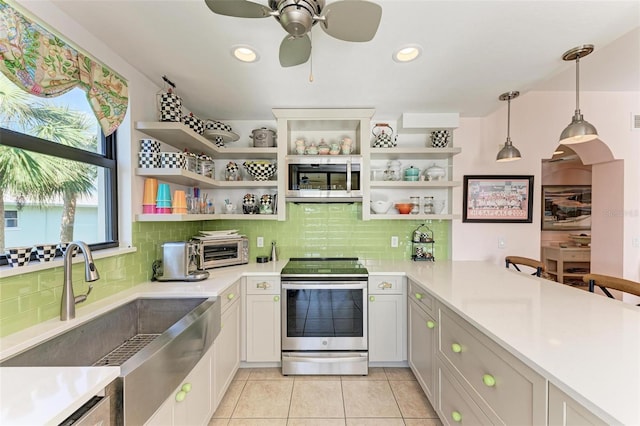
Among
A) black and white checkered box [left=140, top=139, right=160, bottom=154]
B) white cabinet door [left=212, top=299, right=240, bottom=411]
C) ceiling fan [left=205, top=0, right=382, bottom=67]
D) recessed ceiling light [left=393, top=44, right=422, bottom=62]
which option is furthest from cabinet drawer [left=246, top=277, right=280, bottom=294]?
recessed ceiling light [left=393, top=44, right=422, bottom=62]

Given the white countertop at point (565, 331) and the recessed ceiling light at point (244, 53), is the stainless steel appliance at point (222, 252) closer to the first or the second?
the recessed ceiling light at point (244, 53)

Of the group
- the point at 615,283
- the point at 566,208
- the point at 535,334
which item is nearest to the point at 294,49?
the point at 535,334

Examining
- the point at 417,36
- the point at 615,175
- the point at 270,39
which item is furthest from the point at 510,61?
the point at 615,175

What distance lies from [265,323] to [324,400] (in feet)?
2.41

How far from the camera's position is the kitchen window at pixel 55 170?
117 cm

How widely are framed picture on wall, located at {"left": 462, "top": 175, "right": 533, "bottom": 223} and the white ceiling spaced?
79 centimetres

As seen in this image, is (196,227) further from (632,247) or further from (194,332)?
(632,247)

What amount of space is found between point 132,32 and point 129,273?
1507 mm

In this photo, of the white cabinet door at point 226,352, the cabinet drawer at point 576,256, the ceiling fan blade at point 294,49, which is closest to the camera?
the ceiling fan blade at point 294,49

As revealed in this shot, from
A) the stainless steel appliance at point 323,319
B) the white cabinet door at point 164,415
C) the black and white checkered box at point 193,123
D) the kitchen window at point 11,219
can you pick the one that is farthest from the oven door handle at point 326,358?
the black and white checkered box at point 193,123

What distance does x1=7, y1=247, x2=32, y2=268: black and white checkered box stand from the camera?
1133 millimetres

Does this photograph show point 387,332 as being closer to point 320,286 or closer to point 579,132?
point 320,286

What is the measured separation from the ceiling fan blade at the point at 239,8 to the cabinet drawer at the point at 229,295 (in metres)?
1.62

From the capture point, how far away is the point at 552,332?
1.05 meters
